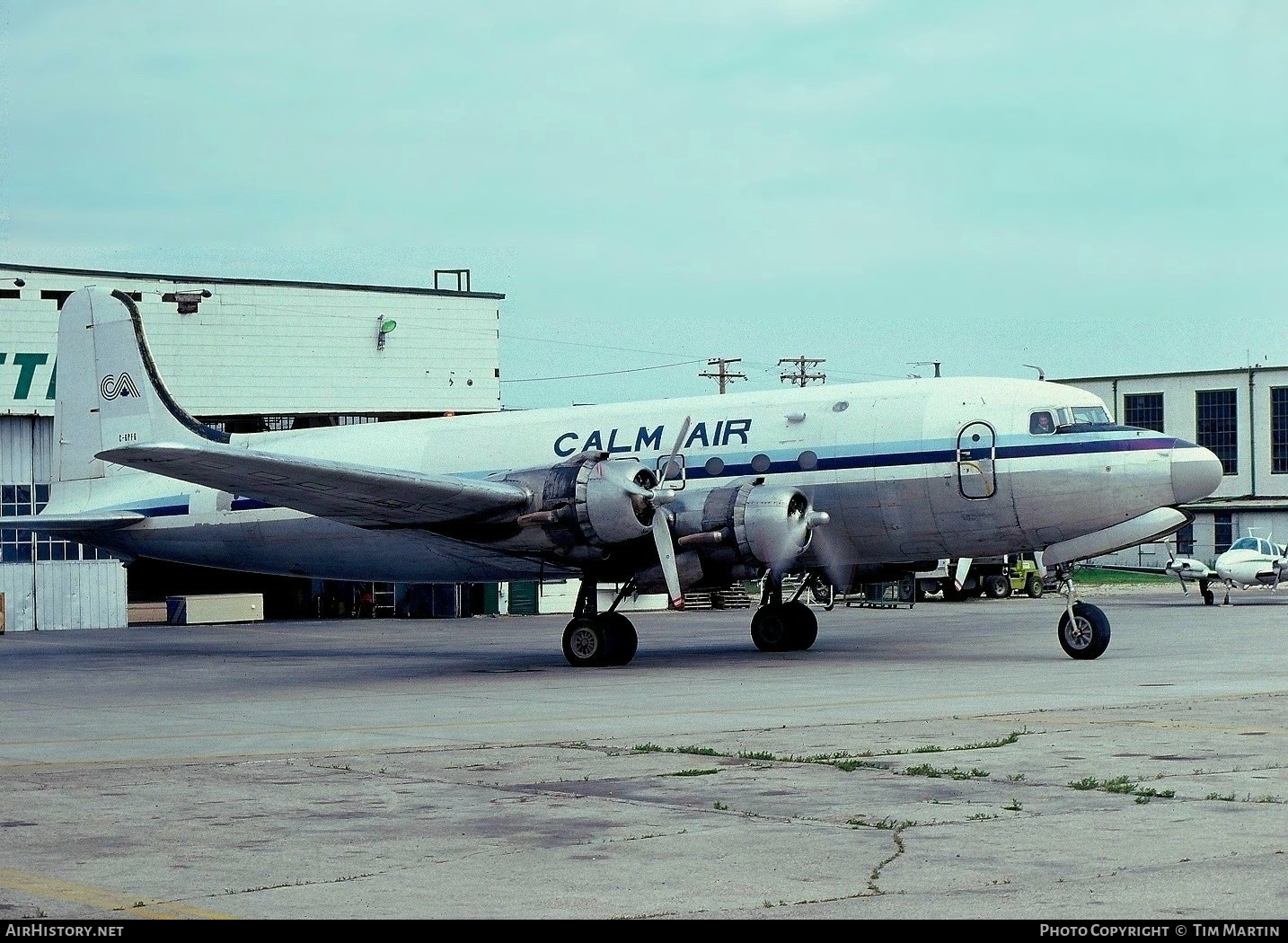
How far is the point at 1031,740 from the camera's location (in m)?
13.4

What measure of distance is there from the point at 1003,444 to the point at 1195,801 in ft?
47.0

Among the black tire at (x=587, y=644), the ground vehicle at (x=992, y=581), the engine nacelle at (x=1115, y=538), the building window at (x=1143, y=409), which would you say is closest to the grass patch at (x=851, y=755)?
the engine nacelle at (x=1115, y=538)

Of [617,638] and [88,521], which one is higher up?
[88,521]

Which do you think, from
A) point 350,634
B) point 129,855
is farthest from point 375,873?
point 350,634

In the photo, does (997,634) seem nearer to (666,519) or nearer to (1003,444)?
(1003,444)

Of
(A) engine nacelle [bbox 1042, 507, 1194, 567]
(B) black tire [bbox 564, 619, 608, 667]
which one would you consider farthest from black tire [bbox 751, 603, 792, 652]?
(A) engine nacelle [bbox 1042, 507, 1194, 567]

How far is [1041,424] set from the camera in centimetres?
2378

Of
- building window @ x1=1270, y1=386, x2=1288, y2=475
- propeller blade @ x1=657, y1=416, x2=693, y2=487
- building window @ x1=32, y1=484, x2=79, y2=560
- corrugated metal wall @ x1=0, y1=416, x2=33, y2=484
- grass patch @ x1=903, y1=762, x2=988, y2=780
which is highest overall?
building window @ x1=1270, y1=386, x2=1288, y2=475

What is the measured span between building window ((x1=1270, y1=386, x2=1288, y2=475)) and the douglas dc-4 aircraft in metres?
76.2

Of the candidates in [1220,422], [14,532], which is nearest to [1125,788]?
[14,532]

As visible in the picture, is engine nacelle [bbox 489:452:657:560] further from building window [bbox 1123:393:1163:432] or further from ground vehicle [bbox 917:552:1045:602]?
building window [bbox 1123:393:1163:432]

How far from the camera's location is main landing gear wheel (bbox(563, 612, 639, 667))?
24.5m

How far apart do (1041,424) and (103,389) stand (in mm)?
18739

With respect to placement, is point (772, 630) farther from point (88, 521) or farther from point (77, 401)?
point (77, 401)
